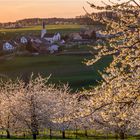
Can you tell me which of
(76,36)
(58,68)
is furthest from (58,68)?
(76,36)

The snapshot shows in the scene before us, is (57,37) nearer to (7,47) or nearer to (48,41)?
(48,41)

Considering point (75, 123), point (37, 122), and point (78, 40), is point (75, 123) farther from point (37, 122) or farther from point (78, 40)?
point (78, 40)

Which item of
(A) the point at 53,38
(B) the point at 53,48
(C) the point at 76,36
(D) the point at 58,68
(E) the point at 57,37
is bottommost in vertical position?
(D) the point at 58,68

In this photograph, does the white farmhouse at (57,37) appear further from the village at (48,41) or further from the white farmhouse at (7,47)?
the white farmhouse at (7,47)

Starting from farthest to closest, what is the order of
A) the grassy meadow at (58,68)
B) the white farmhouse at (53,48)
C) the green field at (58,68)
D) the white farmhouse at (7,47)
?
the white farmhouse at (7,47)
the white farmhouse at (53,48)
the green field at (58,68)
the grassy meadow at (58,68)

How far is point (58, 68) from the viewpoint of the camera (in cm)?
11481

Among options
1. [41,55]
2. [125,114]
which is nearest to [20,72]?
[41,55]

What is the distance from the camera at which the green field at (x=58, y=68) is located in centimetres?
10406

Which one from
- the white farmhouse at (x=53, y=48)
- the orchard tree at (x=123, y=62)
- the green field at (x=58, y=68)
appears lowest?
the orchard tree at (x=123, y=62)

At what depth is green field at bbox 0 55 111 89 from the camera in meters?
104

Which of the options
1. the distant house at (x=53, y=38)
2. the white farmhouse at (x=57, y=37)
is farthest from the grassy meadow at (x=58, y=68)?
the white farmhouse at (x=57, y=37)

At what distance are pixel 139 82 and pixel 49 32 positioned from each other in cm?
18027

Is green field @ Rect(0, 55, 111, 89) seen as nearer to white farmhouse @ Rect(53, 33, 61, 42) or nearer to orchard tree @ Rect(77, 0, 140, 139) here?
white farmhouse @ Rect(53, 33, 61, 42)

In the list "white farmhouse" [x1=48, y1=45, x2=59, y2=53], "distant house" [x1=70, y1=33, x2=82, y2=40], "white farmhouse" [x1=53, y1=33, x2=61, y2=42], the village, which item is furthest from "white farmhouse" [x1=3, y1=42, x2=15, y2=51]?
"distant house" [x1=70, y1=33, x2=82, y2=40]
